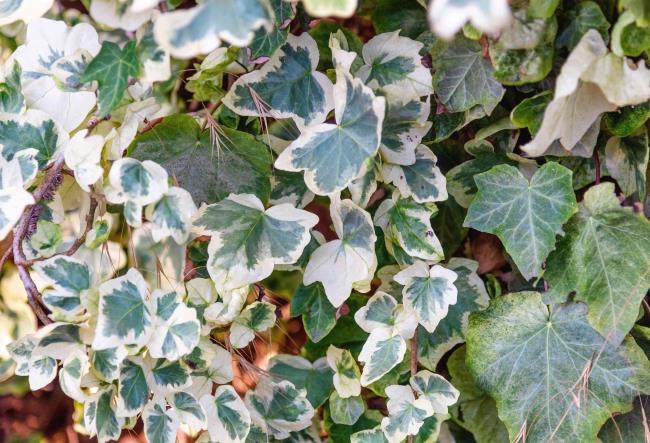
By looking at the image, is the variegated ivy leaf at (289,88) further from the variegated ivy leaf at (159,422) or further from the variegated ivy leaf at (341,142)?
the variegated ivy leaf at (159,422)

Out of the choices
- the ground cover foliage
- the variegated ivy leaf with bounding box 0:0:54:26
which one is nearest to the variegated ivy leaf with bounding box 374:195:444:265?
the ground cover foliage

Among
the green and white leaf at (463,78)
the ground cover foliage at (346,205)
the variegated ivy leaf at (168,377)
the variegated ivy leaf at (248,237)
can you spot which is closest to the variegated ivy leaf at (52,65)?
the ground cover foliage at (346,205)

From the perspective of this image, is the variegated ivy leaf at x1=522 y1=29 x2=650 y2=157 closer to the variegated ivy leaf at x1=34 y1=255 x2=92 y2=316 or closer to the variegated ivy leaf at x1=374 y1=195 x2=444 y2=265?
the variegated ivy leaf at x1=374 y1=195 x2=444 y2=265

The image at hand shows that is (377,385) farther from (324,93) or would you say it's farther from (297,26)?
(297,26)

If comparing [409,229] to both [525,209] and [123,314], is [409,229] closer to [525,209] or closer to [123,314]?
[525,209]

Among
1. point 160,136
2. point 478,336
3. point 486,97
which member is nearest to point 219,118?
point 160,136

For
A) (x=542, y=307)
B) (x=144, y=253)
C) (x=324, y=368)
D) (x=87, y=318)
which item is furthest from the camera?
(x=144, y=253)
